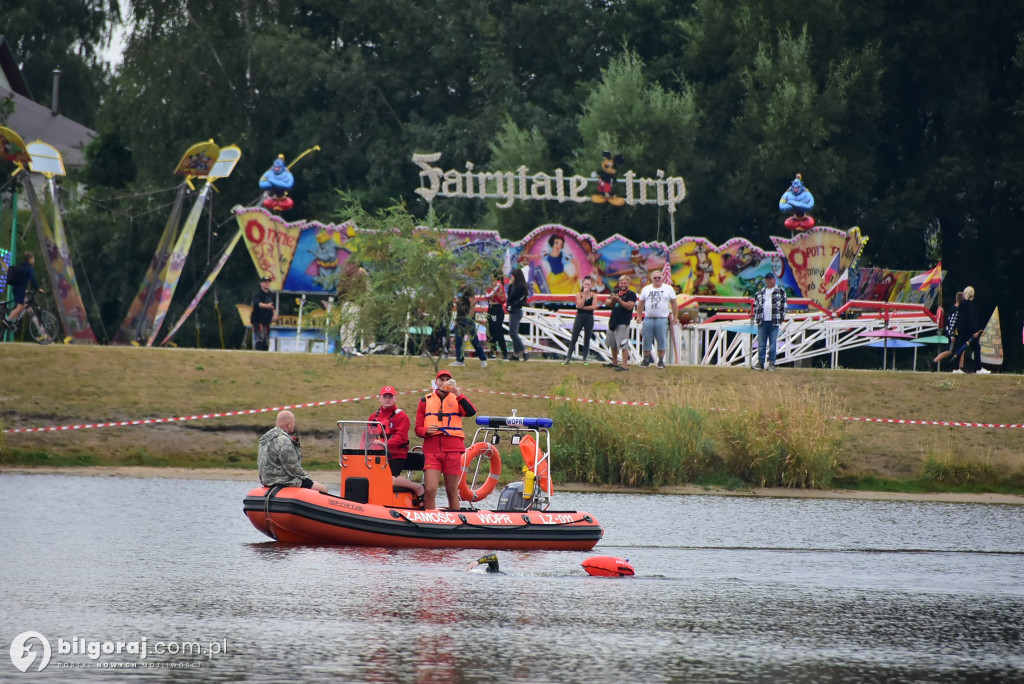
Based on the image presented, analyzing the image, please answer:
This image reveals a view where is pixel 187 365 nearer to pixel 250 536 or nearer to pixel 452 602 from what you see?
pixel 250 536

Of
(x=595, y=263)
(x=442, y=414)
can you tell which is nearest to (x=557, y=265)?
(x=595, y=263)

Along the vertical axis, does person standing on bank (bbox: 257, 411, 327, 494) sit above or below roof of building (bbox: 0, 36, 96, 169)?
below

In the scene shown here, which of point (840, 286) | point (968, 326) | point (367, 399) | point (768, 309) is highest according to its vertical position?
point (840, 286)

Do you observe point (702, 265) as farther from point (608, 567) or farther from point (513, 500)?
point (608, 567)

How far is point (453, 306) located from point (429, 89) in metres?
24.0

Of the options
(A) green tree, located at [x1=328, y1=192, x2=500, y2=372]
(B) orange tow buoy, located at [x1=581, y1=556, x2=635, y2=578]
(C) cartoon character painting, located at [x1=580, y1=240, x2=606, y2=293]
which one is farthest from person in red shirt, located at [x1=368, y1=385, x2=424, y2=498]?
(C) cartoon character painting, located at [x1=580, y1=240, x2=606, y2=293]

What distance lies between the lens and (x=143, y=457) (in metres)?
26.2

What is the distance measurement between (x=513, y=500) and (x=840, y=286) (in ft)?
76.8

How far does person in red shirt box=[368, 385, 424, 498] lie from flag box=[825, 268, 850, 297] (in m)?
23.9

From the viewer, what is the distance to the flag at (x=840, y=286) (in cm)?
4000

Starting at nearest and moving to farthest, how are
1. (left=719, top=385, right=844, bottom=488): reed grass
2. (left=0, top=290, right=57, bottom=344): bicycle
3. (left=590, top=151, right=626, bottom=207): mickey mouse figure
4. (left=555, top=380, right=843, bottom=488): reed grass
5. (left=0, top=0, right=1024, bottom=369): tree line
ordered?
(left=555, top=380, right=843, bottom=488): reed grass, (left=719, top=385, right=844, bottom=488): reed grass, (left=0, top=290, right=57, bottom=344): bicycle, (left=590, top=151, right=626, bottom=207): mickey mouse figure, (left=0, top=0, right=1024, bottom=369): tree line

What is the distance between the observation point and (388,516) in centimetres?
1764

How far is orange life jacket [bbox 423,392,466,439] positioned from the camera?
18297 millimetres

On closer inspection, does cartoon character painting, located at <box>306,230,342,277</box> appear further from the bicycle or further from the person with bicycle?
the person with bicycle
